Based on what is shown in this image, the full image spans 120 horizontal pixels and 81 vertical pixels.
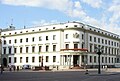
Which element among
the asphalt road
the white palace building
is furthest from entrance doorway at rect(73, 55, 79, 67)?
the asphalt road

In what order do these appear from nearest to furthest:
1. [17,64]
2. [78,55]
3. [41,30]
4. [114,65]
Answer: [78,55] < [41,30] < [17,64] < [114,65]

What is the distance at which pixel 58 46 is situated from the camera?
313ft

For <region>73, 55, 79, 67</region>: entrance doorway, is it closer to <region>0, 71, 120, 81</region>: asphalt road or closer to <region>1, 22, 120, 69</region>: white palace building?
<region>1, 22, 120, 69</region>: white palace building

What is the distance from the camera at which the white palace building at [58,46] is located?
9219 centimetres

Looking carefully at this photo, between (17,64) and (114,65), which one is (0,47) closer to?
(17,64)

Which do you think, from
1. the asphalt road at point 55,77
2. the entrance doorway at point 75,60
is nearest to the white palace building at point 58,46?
the entrance doorway at point 75,60

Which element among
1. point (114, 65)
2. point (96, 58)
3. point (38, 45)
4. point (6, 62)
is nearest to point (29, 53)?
point (38, 45)

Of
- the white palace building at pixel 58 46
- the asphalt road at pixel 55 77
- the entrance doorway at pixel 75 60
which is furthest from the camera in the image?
the white palace building at pixel 58 46

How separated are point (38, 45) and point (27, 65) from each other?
7.76 metres

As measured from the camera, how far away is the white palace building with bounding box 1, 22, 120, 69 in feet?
302

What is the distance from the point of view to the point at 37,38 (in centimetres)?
10100

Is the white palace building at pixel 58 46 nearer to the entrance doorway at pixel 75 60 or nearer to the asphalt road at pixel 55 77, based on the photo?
the entrance doorway at pixel 75 60

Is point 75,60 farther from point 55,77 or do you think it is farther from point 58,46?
point 55,77

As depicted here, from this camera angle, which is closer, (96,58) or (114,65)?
(96,58)
